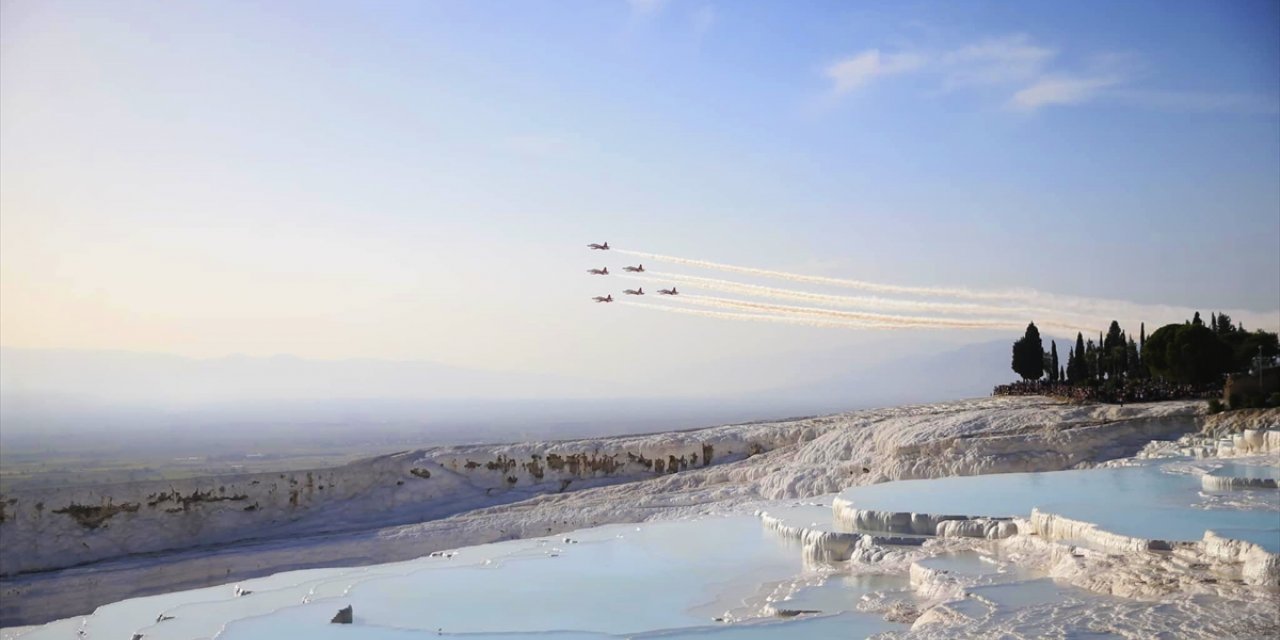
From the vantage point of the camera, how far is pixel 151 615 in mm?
18203

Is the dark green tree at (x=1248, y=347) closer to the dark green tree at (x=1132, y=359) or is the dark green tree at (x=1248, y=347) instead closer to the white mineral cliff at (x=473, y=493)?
the dark green tree at (x=1132, y=359)

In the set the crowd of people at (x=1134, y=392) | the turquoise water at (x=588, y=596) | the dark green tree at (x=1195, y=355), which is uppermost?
the dark green tree at (x=1195, y=355)

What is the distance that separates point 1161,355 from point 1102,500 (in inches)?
718

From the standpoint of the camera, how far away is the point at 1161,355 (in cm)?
3528

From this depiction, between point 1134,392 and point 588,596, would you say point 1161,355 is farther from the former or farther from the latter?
point 588,596

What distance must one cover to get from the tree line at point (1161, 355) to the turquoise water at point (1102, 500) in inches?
434

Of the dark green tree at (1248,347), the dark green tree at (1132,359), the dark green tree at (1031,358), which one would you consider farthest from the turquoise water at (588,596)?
the dark green tree at (1132,359)

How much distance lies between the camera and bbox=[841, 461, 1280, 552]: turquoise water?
16.3 meters

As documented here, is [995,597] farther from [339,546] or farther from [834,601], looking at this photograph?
[339,546]

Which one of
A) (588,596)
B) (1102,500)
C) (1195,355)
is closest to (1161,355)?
(1195,355)

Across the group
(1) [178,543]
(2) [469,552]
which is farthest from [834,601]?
(1) [178,543]

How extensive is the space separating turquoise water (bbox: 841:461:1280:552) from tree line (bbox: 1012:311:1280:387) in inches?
434

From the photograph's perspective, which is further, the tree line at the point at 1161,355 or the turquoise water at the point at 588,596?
the tree line at the point at 1161,355

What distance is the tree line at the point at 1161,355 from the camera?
111ft
